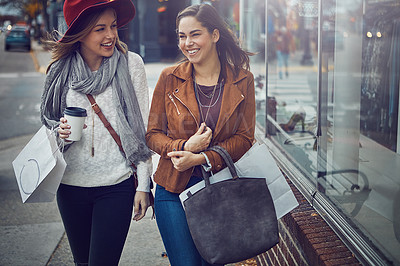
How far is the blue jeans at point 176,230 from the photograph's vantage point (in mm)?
2729

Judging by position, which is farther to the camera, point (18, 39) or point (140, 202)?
point (18, 39)

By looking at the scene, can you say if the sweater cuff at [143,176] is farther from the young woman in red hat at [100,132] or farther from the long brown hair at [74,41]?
the long brown hair at [74,41]

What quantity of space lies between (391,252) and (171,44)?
23177 mm

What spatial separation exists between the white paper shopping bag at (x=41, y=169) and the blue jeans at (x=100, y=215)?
0.40 feet

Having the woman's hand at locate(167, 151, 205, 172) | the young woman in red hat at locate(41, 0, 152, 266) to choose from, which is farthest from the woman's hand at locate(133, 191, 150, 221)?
the woman's hand at locate(167, 151, 205, 172)

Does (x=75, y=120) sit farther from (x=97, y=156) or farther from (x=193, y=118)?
Result: (x=193, y=118)

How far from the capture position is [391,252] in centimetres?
257

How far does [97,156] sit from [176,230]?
0.58 m

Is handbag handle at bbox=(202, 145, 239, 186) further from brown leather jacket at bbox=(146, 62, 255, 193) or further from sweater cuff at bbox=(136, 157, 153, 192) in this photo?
sweater cuff at bbox=(136, 157, 153, 192)

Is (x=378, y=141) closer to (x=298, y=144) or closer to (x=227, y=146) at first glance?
(x=298, y=144)

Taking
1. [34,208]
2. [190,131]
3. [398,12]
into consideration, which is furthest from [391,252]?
[34,208]

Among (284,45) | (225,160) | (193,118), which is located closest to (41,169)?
(193,118)

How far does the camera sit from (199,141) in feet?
8.82

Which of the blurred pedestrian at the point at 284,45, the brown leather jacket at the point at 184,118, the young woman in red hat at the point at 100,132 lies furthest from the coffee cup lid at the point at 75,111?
the blurred pedestrian at the point at 284,45
